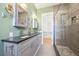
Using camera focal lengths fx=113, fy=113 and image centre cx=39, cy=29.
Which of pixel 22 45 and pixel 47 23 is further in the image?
pixel 47 23

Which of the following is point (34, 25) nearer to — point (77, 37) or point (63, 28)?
point (63, 28)

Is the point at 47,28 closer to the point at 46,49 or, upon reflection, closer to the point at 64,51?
the point at 46,49

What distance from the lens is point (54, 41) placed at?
5.66ft

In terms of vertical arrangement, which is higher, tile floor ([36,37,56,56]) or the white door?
the white door

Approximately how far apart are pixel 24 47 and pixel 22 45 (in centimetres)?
6

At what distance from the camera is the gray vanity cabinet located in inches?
59.3

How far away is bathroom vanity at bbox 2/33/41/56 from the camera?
150 cm

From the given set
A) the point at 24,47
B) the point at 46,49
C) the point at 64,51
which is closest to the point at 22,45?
the point at 24,47

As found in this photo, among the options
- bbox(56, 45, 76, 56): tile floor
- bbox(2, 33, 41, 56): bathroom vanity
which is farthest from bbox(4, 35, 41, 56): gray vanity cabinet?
bbox(56, 45, 76, 56): tile floor

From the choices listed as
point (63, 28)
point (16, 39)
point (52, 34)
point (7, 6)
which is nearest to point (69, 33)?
point (63, 28)

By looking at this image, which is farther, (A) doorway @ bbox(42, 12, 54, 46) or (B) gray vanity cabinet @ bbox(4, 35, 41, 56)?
(A) doorway @ bbox(42, 12, 54, 46)

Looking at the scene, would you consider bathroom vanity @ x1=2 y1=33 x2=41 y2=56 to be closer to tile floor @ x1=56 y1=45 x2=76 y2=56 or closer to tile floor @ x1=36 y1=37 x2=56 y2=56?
tile floor @ x1=36 y1=37 x2=56 y2=56

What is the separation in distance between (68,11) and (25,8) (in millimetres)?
638

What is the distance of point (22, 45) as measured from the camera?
1530 millimetres
